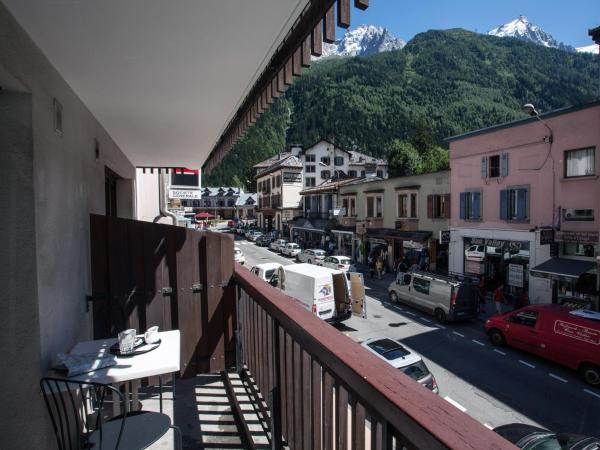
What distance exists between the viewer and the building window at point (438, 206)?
2020 cm

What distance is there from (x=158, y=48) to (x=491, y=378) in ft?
33.0

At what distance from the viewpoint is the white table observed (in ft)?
8.05

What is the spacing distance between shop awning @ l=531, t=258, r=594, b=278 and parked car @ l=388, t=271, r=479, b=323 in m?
2.97

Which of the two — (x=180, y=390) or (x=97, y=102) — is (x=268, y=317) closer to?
(x=180, y=390)

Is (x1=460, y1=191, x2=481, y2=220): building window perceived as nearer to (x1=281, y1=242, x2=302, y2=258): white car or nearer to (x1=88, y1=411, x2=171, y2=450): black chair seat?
(x1=281, y1=242, x2=302, y2=258): white car

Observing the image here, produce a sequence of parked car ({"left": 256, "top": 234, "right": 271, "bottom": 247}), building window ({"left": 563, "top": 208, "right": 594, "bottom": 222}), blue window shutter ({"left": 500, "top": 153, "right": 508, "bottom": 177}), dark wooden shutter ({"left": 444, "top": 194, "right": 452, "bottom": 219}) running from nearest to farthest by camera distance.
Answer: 1. building window ({"left": 563, "top": 208, "right": 594, "bottom": 222})
2. blue window shutter ({"left": 500, "top": 153, "right": 508, "bottom": 177})
3. dark wooden shutter ({"left": 444, "top": 194, "right": 452, "bottom": 219})
4. parked car ({"left": 256, "top": 234, "right": 271, "bottom": 247})

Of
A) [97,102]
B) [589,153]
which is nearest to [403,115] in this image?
[589,153]

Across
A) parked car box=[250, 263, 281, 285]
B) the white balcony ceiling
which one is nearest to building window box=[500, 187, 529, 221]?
parked car box=[250, 263, 281, 285]

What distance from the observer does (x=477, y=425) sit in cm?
100

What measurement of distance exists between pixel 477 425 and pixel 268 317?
2.00m

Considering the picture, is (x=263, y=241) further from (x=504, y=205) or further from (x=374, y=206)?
(x=504, y=205)

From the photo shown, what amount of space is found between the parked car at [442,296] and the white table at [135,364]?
12.1 metres

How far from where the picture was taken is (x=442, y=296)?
Result: 44.5 feet

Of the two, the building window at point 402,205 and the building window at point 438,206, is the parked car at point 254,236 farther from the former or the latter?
the building window at point 438,206
